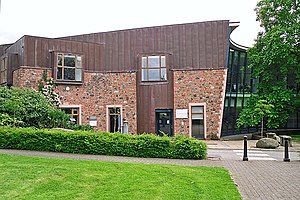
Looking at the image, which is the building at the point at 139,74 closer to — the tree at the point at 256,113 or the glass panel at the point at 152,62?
the glass panel at the point at 152,62

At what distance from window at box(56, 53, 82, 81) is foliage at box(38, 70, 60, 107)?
674 millimetres

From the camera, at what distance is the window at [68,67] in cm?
2211

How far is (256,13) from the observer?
25.4m

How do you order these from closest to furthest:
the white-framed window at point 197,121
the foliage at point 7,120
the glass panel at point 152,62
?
the foliage at point 7,120
the white-framed window at point 197,121
the glass panel at point 152,62

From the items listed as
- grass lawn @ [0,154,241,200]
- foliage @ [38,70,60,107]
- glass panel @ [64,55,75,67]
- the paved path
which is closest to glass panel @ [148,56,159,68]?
glass panel @ [64,55,75,67]

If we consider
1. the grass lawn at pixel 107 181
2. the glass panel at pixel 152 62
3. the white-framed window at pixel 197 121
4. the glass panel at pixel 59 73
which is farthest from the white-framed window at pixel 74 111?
the grass lawn at pixel 107 181

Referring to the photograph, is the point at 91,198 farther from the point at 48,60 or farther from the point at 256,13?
the point at 256,13

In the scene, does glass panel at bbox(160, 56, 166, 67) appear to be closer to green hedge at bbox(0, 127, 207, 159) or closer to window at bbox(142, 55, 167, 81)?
window at bbox(142, 55, 167, 81)

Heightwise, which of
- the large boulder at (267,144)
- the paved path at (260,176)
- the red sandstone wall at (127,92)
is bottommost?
the large boulder at (267,144)

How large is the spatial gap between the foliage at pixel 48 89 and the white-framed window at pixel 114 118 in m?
3.88

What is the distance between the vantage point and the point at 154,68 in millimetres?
23344

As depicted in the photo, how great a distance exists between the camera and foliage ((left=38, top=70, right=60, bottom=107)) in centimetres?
2147

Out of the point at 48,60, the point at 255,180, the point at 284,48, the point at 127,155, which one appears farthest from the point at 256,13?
the point at 255,180

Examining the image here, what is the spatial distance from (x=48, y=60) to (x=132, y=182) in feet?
56.3
